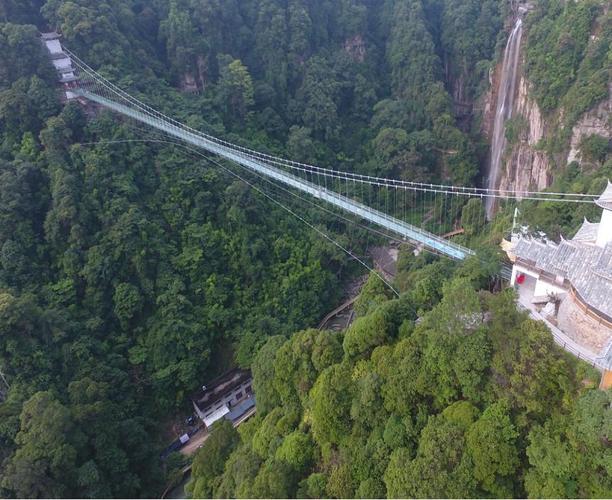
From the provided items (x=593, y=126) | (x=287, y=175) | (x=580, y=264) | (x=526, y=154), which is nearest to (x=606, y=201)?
(x=580, y=264)

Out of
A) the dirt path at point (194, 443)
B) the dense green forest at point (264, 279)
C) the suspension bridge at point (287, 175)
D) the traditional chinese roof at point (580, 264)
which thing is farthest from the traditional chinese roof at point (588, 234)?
the dirt path at point (194, 443)

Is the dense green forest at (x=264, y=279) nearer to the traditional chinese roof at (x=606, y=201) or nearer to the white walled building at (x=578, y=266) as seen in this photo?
the white walled building at (x=578, y=266)

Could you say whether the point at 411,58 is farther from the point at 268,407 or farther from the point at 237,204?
the point at 268,407

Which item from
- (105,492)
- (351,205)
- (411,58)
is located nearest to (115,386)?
(105,492)

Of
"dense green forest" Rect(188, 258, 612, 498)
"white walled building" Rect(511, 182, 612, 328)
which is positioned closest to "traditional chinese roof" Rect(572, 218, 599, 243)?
"white walled building" Rect(511, 182, 612, 328)

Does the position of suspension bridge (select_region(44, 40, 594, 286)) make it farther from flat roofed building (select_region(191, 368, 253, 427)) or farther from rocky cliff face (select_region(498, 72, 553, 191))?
flat roofed building (select_region(191, 368, 253, 427))
